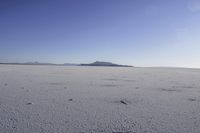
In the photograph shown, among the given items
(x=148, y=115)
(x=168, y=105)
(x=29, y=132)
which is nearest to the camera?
(x=29, y=132)

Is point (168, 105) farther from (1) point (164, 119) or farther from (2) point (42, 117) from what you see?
(2) point (42, 117)

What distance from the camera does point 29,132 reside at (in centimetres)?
285

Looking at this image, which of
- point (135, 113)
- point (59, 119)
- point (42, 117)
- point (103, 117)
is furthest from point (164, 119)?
point (42, 117)

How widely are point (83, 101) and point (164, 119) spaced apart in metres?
2.27

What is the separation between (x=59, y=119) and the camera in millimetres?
3473

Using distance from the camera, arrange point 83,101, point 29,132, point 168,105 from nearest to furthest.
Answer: point 29,132, point 168,105, point 83,101

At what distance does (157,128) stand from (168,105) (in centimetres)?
180

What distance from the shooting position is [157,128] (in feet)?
10.1

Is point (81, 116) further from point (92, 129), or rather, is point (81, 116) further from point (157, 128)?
point (157, 128)

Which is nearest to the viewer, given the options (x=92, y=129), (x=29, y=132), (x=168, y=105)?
(x=29, y=132)

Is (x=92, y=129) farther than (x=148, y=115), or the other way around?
(x=148, y=115)

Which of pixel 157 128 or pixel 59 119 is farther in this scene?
pixel 59 119

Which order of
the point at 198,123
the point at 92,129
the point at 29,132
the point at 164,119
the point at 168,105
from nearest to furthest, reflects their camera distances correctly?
1. the point at 29,132
2. the point at 92,129
3. the point at 198,123
4. the point at 164,119
5. the point at 168,105

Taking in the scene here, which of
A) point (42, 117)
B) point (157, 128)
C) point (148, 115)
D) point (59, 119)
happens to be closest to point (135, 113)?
point (148, 115)
